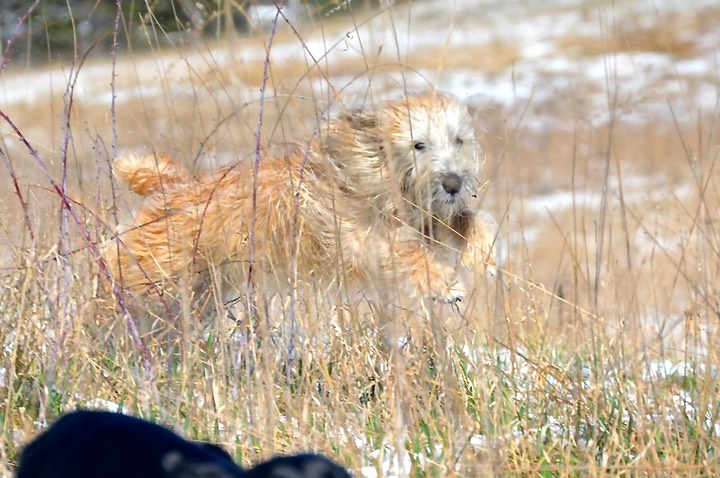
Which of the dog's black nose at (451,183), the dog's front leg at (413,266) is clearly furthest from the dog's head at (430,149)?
the dog's front leg at (413,266)

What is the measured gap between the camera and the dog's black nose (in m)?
3.95

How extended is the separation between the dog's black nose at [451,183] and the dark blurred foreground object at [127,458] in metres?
2.29

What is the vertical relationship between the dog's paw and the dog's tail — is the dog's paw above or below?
below

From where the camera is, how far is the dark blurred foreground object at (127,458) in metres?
1.71

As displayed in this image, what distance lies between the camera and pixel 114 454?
68.7 inches

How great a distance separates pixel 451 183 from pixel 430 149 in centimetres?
22

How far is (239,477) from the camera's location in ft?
5.71

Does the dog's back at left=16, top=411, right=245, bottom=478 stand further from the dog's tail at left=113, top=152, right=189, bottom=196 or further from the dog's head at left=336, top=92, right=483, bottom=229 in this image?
the dog's tail at left=113, top=152, right=189, bottom=196

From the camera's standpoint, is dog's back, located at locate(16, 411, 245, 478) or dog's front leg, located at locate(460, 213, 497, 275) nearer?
dog's back, located at locate(16, 411, 245, 478)

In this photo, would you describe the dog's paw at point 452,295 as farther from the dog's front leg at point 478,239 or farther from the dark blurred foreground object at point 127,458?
the dark blurred foreground object at point 127,458

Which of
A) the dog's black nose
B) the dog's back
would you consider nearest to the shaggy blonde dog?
the dog's black nose

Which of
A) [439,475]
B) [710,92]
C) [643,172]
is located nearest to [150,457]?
[439,475]

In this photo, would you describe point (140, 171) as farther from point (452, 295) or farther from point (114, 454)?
point (114, 454)

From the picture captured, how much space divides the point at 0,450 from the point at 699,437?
2.11 metres
